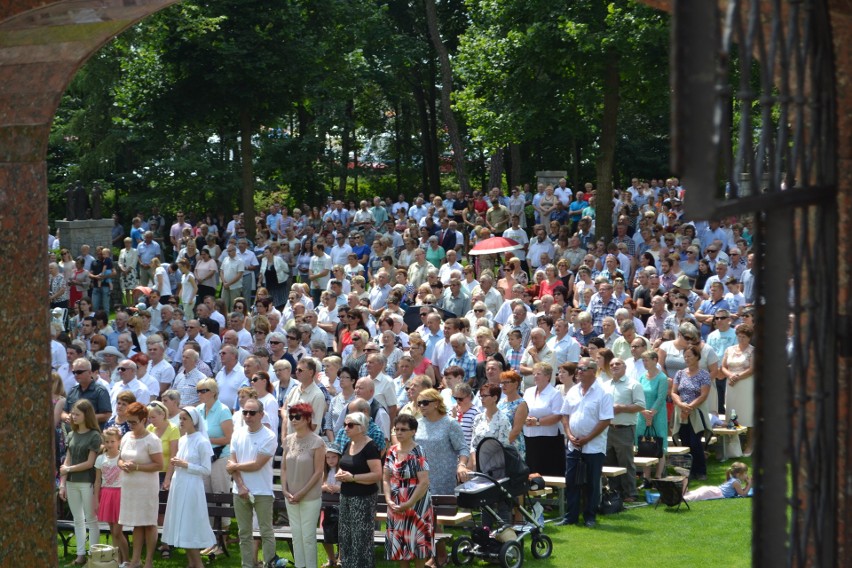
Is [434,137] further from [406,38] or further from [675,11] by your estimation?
[675,11]

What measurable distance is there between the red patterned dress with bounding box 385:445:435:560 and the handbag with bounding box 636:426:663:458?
390cm

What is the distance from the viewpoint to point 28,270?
755 cm

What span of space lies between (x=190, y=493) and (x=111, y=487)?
2.92 ft

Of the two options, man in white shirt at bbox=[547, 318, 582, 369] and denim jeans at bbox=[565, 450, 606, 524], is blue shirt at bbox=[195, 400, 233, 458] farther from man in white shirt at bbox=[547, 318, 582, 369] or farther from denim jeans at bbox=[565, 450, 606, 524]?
man in white shirt at bbox=[547, 318, 582, 369]

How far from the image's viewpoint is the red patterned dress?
33.5 feet

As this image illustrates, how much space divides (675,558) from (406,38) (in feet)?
110

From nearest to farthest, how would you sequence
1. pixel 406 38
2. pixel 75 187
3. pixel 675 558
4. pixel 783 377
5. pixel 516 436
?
pixel 783 377 < pixel 675 558 < pixel 516 436 < pixel 75 187 < pixel 406 38

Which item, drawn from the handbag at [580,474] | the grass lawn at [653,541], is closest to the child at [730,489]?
the grass lawn at [653,541]

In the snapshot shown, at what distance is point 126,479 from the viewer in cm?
1125

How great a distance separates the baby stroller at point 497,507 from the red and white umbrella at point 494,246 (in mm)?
10181

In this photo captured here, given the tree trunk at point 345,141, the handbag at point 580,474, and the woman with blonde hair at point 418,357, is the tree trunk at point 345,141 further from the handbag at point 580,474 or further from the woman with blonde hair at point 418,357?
the handbag at point 580,474

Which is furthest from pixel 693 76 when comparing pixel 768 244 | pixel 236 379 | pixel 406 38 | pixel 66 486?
pixel 406 38

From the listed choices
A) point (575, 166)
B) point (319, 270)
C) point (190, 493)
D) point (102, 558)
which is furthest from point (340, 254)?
point (575, 166)

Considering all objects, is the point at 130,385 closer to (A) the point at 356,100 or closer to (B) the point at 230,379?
(B) the point at 230,379
